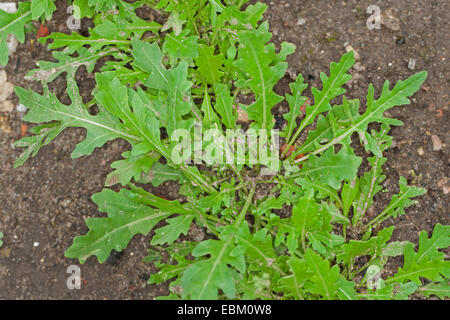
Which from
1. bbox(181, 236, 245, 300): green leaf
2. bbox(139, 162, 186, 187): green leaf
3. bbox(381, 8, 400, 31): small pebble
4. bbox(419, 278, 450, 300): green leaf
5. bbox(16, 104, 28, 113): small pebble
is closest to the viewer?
bbox(181, 236, 245, 300): green leaf

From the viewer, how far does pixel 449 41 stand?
6.73 feet

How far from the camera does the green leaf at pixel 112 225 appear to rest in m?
1.75

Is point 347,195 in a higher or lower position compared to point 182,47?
lower

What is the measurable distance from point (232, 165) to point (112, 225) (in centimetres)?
54

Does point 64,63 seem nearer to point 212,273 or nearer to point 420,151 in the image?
point 212,273

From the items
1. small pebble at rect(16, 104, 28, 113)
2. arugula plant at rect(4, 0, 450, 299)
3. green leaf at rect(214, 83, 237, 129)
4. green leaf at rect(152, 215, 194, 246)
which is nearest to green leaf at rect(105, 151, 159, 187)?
arugula plant at rect(4, 0, 450, 299)

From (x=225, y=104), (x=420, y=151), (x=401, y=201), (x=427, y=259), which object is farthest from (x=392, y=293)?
(x=225, y=104)

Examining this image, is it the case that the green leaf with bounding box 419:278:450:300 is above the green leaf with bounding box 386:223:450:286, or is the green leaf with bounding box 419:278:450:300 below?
below

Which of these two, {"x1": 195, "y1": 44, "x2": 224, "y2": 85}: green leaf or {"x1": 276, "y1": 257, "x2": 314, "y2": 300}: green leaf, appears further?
{"x1": 195, "y1": 44, "x2": 224, "y2": 85}: green leaf

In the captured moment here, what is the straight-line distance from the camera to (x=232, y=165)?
1.90m

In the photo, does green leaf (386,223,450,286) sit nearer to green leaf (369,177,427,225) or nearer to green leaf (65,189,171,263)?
green leaf (369,177,427,225)

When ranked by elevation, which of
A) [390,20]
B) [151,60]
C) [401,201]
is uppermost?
[390,20]

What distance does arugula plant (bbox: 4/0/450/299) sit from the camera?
5.52 ft
